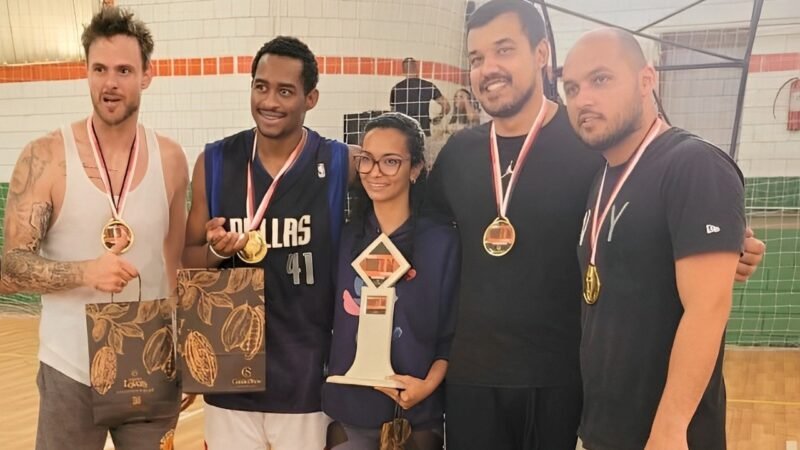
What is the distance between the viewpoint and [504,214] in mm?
1921

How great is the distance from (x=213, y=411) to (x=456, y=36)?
3.38 m

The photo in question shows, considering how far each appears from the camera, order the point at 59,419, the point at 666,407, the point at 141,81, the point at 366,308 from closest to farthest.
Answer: the point at 666,407 < the point at 366,308 < the point at 59,419 < the point at 141,81

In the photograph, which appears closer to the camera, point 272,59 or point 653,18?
point 272,59

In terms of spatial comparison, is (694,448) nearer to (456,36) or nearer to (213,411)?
(213,411)

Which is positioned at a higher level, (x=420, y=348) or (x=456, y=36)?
(x=456, y=36)

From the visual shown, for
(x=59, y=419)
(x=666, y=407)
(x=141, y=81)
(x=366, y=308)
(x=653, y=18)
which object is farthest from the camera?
(x=653, y=18)

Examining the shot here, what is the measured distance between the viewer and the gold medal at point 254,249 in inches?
81.9

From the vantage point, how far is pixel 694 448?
5.13 ft

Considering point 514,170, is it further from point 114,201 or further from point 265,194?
point 114,201

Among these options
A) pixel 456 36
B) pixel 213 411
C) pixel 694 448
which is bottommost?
→ pixel 213 411

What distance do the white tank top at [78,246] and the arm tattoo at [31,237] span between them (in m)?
0.06

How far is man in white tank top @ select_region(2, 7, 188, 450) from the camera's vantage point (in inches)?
81.2

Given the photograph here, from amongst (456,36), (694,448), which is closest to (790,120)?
(456,36)

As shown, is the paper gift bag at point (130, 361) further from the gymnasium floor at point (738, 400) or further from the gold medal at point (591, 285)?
the gymnasium floor at point (738, 400)
